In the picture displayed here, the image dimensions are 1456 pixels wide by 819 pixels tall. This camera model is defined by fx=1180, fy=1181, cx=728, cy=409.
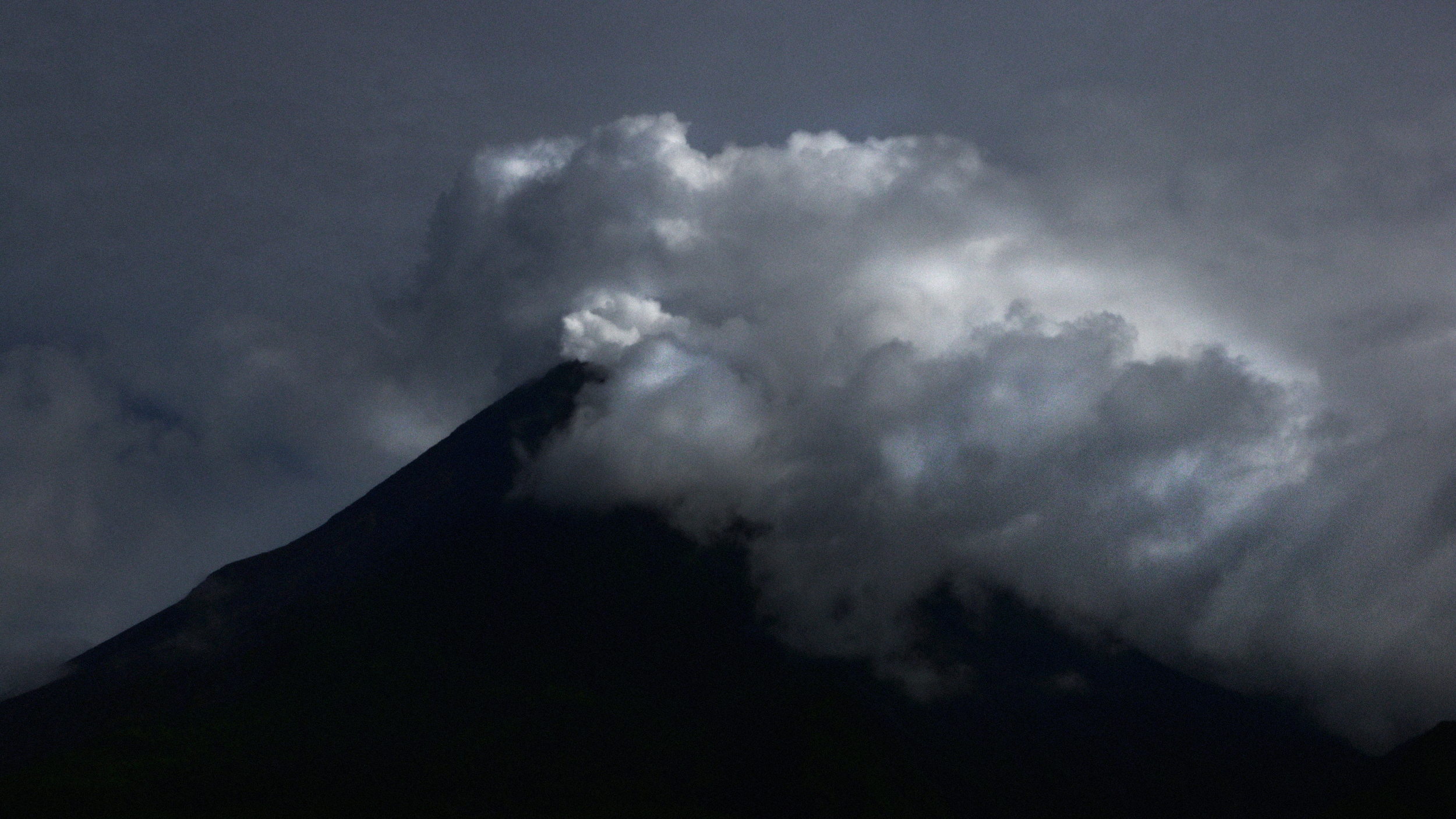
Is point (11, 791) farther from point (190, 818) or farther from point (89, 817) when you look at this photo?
point (190, 818)

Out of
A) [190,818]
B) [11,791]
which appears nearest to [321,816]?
[190,818]

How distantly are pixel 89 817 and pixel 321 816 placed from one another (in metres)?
35.9

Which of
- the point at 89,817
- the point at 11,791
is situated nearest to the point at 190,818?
the point at 89,817

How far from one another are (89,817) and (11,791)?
1920 centimetres

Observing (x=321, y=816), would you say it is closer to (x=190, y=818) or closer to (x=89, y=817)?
(x=190, y=818)

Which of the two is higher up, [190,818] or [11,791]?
[11,791]

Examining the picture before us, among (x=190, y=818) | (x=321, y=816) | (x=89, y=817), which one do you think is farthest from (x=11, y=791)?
(x=321, y=816)

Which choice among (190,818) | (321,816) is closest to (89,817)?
(190,818)

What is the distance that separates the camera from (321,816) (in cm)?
19925

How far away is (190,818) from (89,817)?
15.1 m

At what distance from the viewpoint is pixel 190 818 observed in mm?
196250

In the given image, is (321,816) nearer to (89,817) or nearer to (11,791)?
(89,817)

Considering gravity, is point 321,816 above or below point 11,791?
below

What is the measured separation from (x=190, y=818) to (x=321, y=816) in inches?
826
